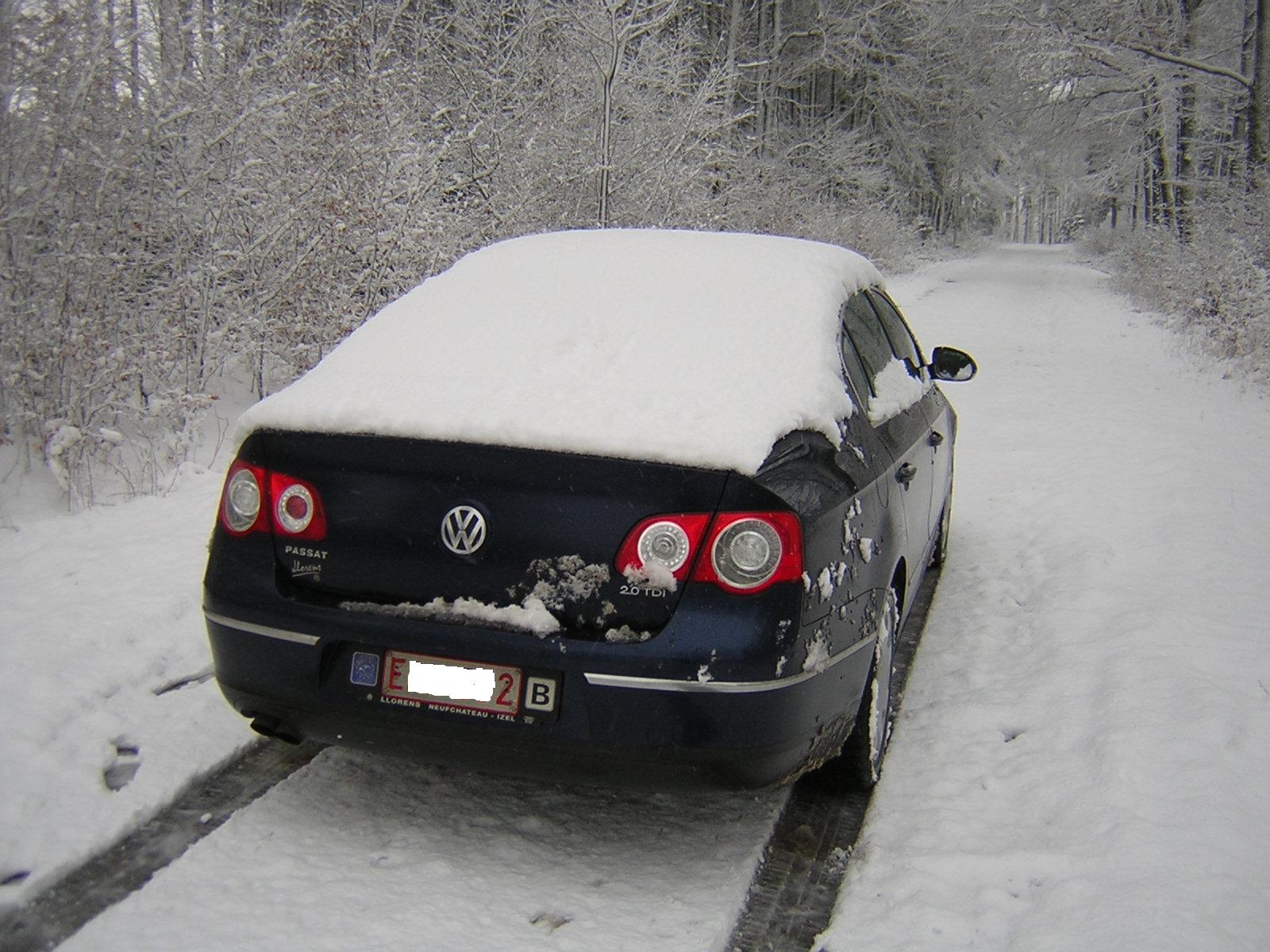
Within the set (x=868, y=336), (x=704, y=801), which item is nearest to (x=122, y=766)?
(x=704, y=801)

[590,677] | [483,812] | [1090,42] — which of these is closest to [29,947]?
[483,812]

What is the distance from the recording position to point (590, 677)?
8.50 ft

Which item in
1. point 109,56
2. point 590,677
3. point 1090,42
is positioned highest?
point 1090,42

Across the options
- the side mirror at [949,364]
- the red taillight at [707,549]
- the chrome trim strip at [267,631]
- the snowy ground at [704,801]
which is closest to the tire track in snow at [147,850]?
the snowy ground at [704,801]

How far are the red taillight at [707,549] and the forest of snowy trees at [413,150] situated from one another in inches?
174

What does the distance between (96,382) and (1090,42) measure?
1796 centimetres

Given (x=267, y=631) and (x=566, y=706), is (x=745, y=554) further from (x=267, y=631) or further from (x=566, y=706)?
(x=267, y=631)

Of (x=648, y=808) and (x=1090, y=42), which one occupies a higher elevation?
(x=1090, y=42)

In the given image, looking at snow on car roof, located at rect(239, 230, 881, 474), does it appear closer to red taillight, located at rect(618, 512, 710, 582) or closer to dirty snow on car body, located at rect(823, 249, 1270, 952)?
red taillight, located at rect(618, 512, 710, 582)

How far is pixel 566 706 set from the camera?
2.61 meters

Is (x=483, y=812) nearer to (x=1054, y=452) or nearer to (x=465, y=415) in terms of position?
(x=465, y=415)

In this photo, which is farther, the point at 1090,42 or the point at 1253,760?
the point at 1090,42

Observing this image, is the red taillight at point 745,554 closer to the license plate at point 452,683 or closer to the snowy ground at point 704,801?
the license plate at point 452,683

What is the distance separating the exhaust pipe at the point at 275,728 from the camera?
2895 mm
